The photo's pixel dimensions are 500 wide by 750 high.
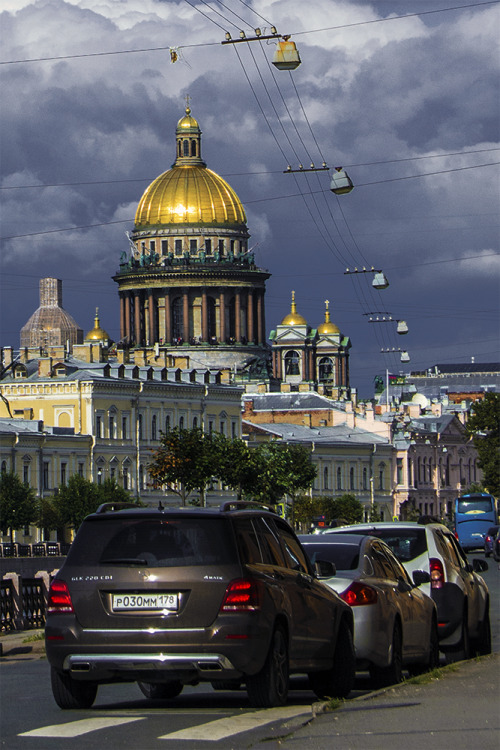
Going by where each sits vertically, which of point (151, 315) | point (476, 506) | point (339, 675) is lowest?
point (339, 675)

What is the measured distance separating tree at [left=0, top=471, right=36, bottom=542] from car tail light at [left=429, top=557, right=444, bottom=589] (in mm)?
66476

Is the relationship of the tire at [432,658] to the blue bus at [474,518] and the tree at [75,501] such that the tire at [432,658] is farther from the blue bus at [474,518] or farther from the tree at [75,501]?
the tree at [75,501]

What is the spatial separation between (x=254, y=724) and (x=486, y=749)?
6.46 feet

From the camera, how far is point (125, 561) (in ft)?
42.6

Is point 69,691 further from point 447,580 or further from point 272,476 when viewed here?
point 272,476

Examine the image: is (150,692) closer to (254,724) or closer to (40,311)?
(254,724)

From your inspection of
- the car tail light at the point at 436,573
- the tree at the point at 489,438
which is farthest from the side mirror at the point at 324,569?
the tree at the point at 489,438

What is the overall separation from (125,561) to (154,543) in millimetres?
239

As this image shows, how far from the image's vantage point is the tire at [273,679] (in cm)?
1293

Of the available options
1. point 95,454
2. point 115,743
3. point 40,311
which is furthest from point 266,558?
point 40,311

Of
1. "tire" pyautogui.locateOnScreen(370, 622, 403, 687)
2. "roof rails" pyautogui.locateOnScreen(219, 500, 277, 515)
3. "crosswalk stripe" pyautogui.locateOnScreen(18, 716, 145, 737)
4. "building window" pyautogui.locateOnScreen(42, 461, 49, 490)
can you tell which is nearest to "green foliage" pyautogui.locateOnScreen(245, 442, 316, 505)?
"building window" pyautogui.locateOnScreen(42, 461, 49, 490)

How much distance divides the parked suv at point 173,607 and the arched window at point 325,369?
171 m

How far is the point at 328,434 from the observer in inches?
5192

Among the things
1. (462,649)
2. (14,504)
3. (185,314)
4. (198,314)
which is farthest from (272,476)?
(198,314)
